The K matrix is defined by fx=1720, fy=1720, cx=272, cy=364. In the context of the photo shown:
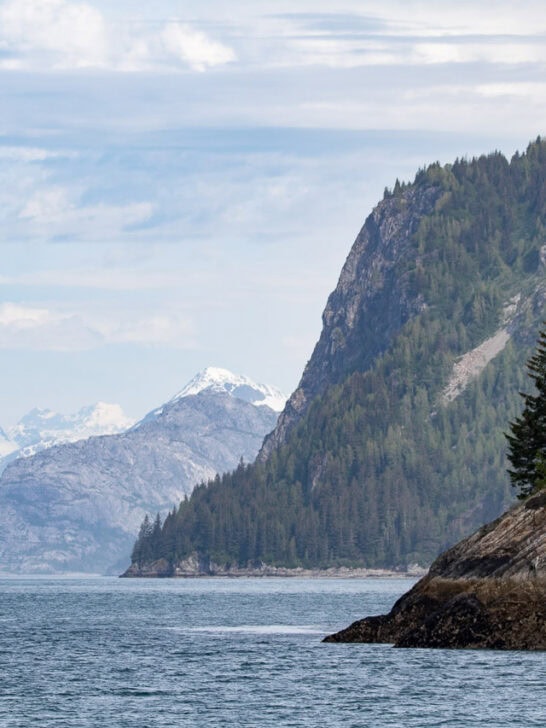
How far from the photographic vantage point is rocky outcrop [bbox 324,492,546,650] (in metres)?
126

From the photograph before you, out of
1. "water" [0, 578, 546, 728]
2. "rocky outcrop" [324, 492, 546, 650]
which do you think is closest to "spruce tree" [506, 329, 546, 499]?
"rocky outcrop" [324, 492, 546, 650]

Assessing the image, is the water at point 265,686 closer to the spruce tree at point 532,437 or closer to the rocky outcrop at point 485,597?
the rocky outcrop at point 485,597

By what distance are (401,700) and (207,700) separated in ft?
40.3

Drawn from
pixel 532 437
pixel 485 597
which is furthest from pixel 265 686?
pixel 532 437

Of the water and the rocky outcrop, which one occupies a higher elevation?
the rocky outcrop

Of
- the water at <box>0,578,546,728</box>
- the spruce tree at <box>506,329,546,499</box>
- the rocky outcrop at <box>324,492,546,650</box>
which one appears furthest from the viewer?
the spruce tree at <box>506,329,546,499</box>

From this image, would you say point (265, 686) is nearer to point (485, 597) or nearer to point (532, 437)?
point (485, 597)

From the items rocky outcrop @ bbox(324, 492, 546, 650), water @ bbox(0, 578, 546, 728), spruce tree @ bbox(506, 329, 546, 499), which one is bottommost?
water @ bbox(0, 578, 546, 728)

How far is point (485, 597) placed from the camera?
127812mm

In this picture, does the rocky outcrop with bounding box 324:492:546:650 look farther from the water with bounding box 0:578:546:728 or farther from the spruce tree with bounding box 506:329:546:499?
the spruce tree with bounding box 506:329:546:499

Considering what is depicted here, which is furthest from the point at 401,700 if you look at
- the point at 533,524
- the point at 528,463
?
the point at 528,463

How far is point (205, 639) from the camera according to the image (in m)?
162

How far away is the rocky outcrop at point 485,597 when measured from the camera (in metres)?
126

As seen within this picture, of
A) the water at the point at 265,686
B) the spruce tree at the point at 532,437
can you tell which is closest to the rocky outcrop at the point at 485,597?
the water at the point at 265,686
